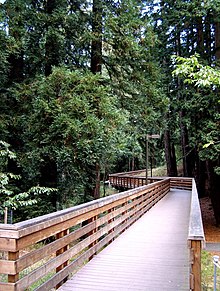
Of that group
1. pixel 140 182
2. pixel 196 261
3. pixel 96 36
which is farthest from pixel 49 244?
pixel 140 182

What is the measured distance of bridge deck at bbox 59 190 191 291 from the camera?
12.6 ft

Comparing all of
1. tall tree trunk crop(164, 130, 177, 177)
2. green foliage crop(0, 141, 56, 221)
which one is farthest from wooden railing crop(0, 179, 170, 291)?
tall tree trunk crop(164, 130, 177, 177)

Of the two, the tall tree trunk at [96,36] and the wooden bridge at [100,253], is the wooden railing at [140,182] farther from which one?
the wooden bridge at [100,253]

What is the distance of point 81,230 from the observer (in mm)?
4227

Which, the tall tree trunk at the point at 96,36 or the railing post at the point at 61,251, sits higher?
the tall tree trunk at the point at 96,36

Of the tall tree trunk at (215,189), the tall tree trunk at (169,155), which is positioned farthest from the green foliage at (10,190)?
the tall tree trunk at (169,155)

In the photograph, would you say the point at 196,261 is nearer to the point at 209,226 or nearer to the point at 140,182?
the point at 209,226

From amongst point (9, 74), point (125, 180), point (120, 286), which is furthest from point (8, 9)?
point (125, 180)

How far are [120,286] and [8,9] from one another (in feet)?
27.0

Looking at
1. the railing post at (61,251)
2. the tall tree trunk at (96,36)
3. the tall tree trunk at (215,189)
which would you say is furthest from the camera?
the tall tree trunk at (215,189)

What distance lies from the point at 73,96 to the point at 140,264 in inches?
197

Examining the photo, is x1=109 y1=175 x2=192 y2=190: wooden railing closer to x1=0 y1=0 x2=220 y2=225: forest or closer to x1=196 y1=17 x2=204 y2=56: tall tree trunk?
x1=0 y1=0 x2=220 y2=225: forest

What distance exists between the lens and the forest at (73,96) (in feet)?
27.5

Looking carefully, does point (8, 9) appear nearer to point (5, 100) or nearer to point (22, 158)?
point (5, 100)
